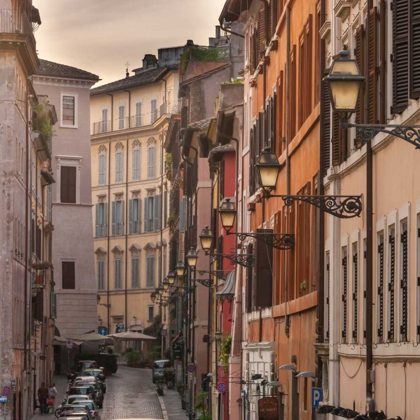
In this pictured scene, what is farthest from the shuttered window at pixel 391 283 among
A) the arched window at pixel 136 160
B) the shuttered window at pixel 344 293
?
the arched window at pixel 136 160

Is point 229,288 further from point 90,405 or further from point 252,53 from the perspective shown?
point 252,53

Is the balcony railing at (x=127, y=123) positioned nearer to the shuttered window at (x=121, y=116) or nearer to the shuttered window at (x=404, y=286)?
the shuttered window at (x=121, y=116)

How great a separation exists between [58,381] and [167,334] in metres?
15.6

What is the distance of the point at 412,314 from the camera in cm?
1628

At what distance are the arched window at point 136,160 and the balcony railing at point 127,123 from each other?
1544mm

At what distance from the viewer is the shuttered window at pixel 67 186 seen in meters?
99.5

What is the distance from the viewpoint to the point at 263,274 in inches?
1385

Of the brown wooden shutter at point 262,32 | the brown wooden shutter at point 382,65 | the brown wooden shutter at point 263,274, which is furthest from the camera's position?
the brown wooden shutter at point 262,32

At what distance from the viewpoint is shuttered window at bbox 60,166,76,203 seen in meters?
99.5

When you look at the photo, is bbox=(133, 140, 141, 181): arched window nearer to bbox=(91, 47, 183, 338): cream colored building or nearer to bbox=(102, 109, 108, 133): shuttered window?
bbox=(91, 47, 183, 338): cream colored building

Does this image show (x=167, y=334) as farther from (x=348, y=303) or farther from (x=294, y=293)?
(x=348, y=303)

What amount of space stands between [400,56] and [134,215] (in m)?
105

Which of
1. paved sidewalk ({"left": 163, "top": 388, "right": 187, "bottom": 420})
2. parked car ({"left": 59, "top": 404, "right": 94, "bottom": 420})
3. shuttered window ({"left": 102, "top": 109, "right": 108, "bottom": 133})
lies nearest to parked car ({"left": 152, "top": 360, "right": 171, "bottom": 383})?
paved sidewalk ({"left": 163, "top": 388, "right": 187, "bottom": 420})

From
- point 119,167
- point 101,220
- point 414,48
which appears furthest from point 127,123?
point 414,48
